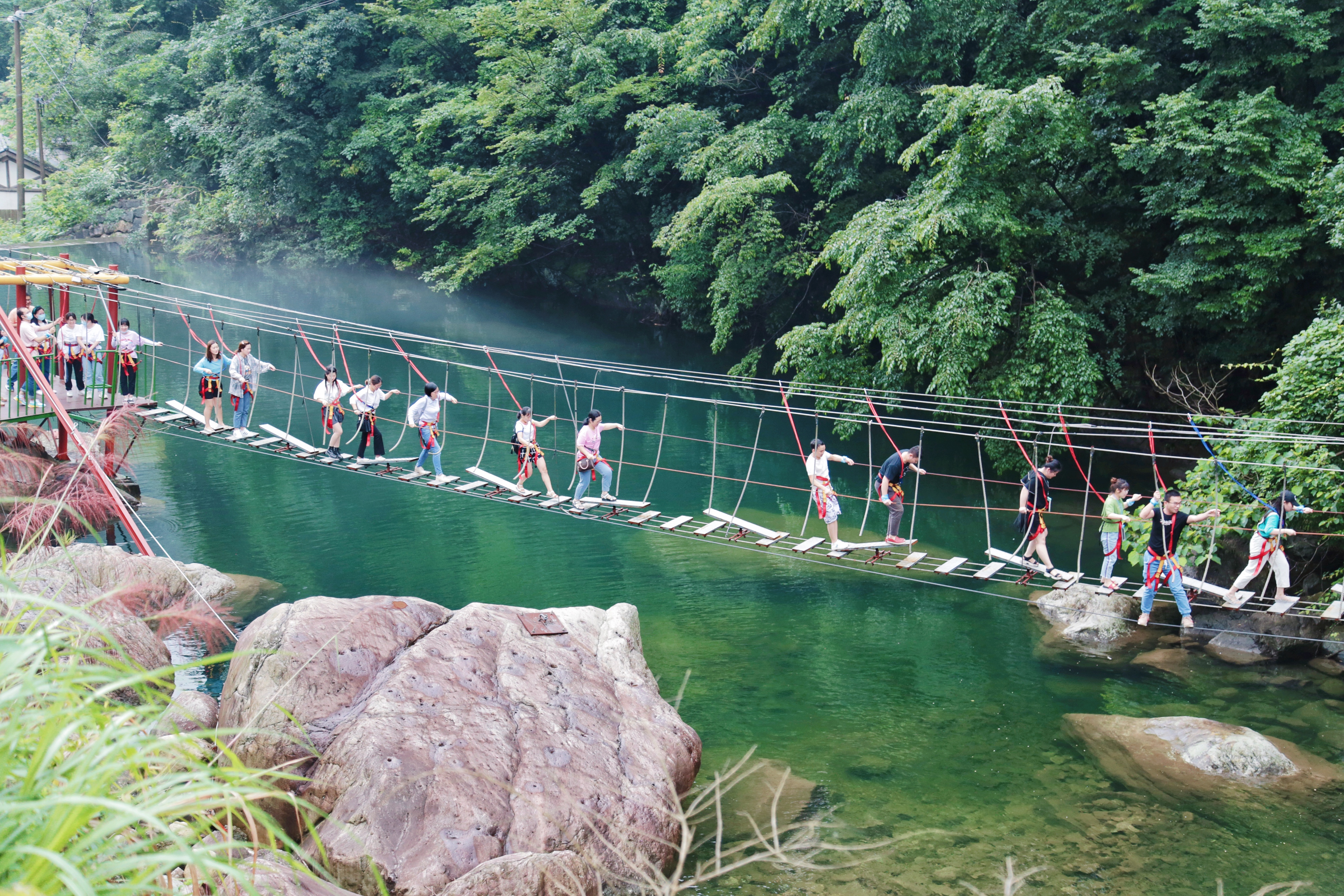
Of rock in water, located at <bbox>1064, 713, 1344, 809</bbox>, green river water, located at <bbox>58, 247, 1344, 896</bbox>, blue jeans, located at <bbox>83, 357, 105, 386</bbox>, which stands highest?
blue jeans, located at <bbox>83, 357, 105, 386</bbox>

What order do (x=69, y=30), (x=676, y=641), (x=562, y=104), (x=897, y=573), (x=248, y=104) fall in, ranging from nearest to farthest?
(x=676, y=641) → (x=897, y=573) → (x=562, y=104) → (x=248, y=104) → (x=69, y=30)

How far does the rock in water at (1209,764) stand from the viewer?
8.06 m

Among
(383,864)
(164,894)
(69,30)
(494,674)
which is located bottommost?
(383,864)

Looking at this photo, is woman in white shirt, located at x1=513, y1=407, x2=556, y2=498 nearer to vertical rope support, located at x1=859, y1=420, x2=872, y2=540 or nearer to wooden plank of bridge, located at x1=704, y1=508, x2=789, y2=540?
wooden plank of bridge, located at x1=704, y1=508, x2=789, y2=540

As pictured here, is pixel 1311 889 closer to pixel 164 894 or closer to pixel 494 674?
pixel 494 674

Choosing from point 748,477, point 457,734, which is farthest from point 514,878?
point 748,477

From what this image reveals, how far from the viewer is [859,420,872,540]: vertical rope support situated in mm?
12797

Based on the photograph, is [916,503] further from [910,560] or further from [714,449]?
→ [910,560]

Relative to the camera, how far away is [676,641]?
35.6ft

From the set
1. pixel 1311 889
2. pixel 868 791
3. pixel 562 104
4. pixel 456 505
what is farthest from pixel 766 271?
pixel 1311 889

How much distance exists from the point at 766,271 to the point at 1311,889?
518 inches

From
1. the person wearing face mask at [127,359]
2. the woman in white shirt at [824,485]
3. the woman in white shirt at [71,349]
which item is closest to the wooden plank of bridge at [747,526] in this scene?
the woman in white shirt at [824,485]

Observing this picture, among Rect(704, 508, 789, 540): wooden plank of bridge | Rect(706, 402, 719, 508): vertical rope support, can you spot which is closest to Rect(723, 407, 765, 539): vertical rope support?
Rect(706, 402, 719, 508): vertical rope support

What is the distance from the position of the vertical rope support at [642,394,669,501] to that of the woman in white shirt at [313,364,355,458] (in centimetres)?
383
